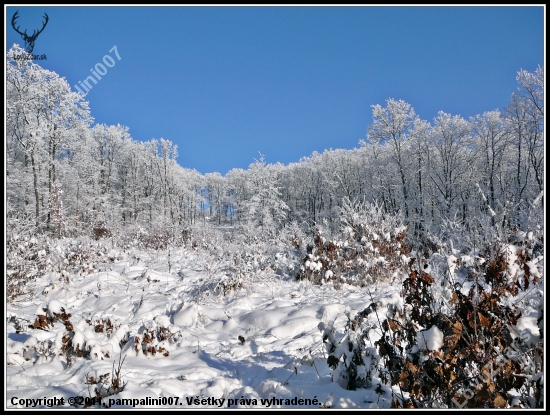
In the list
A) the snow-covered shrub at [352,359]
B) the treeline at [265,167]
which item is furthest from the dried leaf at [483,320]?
the treeline at [265,167]

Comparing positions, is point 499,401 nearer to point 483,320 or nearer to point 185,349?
point 483,320

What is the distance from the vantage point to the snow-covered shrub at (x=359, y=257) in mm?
7977

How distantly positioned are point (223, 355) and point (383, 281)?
4.96 meters

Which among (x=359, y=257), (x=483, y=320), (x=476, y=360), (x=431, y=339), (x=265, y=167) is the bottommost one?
(x=476, y=360)

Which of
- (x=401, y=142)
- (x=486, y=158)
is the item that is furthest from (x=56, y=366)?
(x=486, y=158)

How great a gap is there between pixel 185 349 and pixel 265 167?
33542 millimetres

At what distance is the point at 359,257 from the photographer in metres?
8.12

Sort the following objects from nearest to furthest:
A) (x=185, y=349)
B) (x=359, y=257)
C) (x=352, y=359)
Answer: (x=352, y=359), (x=185, y=349), (x=359, y=257)

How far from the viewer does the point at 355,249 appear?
8.59m

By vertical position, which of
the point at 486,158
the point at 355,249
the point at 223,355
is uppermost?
the point at 486,158

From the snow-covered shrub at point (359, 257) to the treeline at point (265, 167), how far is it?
1.61m

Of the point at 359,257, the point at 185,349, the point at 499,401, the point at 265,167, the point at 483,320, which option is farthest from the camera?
the point at 265,167

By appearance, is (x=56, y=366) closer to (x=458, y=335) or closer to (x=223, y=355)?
(x=223, y=355)

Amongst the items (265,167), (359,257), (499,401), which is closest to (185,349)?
(499,401)
